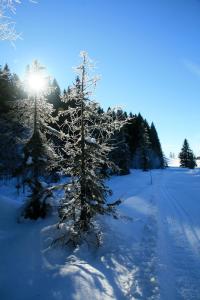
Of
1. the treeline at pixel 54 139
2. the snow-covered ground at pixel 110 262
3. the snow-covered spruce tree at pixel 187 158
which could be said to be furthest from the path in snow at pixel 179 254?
the snow-covered spruce tree at pixel 187 158

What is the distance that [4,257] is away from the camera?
9945mm

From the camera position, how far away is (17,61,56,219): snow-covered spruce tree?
49.0ft

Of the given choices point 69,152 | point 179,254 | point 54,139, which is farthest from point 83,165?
point 54,139

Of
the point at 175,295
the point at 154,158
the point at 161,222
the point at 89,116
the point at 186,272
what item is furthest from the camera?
the point at 154,158

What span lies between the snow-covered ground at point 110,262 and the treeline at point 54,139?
3285 millimetres

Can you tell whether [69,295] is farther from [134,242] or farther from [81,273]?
[134,242]

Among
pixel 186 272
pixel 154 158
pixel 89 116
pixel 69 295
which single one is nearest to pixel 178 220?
pixel 186 272

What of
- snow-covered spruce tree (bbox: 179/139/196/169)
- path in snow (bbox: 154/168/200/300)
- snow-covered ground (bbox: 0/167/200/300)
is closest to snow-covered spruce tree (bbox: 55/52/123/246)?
snow-covered ground (bbox: 0/167/200/300)

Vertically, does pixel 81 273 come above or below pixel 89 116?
below

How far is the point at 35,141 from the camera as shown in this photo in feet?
49.8

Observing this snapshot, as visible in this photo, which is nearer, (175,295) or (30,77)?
(175,295)

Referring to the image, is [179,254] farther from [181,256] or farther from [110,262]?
[110,262]

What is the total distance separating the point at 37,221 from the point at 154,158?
74.4 metres

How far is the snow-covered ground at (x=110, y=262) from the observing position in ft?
23.3
